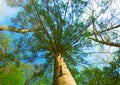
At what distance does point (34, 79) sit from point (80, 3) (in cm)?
325

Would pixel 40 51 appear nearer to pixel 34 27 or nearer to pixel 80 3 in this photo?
pixel 34 27

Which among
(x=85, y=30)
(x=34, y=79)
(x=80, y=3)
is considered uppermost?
(x=80, y=3)

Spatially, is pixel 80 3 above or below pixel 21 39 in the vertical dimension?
above

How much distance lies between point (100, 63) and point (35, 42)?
2.70 meters

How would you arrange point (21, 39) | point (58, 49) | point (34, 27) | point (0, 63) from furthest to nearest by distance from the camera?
point (0, 63)
point (21, 39)
point (34, 27)
point (58, 49)

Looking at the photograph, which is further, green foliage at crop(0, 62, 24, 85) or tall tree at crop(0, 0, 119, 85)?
green foliage at crop(0, 62, 24, 85)

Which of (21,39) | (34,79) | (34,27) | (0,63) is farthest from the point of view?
(0,63)

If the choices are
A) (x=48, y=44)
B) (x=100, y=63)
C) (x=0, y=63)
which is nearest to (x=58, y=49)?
(x=48, y=44)

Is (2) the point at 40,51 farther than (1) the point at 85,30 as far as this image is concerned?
Yes

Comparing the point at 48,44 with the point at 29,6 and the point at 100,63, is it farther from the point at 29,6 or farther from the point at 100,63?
the point at 100,63

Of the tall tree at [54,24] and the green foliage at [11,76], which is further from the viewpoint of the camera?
the green foliage at [11,76]

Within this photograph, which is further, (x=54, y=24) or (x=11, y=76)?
(x=11, y=76)

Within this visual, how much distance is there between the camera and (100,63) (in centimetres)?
1120

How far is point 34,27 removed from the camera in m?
9.48
